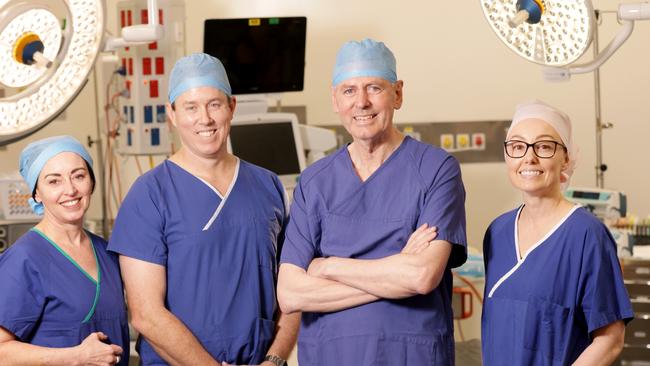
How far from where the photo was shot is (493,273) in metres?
2.02

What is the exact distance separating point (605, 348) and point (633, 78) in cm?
321

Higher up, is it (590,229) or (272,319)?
(590,229)

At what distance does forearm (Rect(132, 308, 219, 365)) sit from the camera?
80.8 inches

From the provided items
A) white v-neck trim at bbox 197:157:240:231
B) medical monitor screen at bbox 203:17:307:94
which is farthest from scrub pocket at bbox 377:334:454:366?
medical monitor screen at bbox 203:17:307:94

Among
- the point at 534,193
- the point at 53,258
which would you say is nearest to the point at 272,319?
the point at 53,258

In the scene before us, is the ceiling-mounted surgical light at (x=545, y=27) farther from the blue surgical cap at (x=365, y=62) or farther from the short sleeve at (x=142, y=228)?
the short sleeve at (x=142, y=228)

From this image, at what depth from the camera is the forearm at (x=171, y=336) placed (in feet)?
6.73

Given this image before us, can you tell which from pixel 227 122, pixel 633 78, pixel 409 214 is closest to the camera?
pixel 409 214

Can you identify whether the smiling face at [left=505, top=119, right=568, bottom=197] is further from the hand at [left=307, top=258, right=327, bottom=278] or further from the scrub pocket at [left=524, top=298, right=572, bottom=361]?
the hand at [left=307, top=258, right=327, bottom=278]

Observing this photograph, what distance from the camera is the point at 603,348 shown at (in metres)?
1.86

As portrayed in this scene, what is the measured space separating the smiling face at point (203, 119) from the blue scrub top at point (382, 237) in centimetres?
23

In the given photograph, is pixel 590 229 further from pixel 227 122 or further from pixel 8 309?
pixel 8 309

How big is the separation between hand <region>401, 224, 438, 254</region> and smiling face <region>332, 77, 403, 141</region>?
0.74 ft

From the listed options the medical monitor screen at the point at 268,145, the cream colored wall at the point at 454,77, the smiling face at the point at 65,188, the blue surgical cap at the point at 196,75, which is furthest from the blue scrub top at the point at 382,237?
the cream colored wall at the point at 454,77
